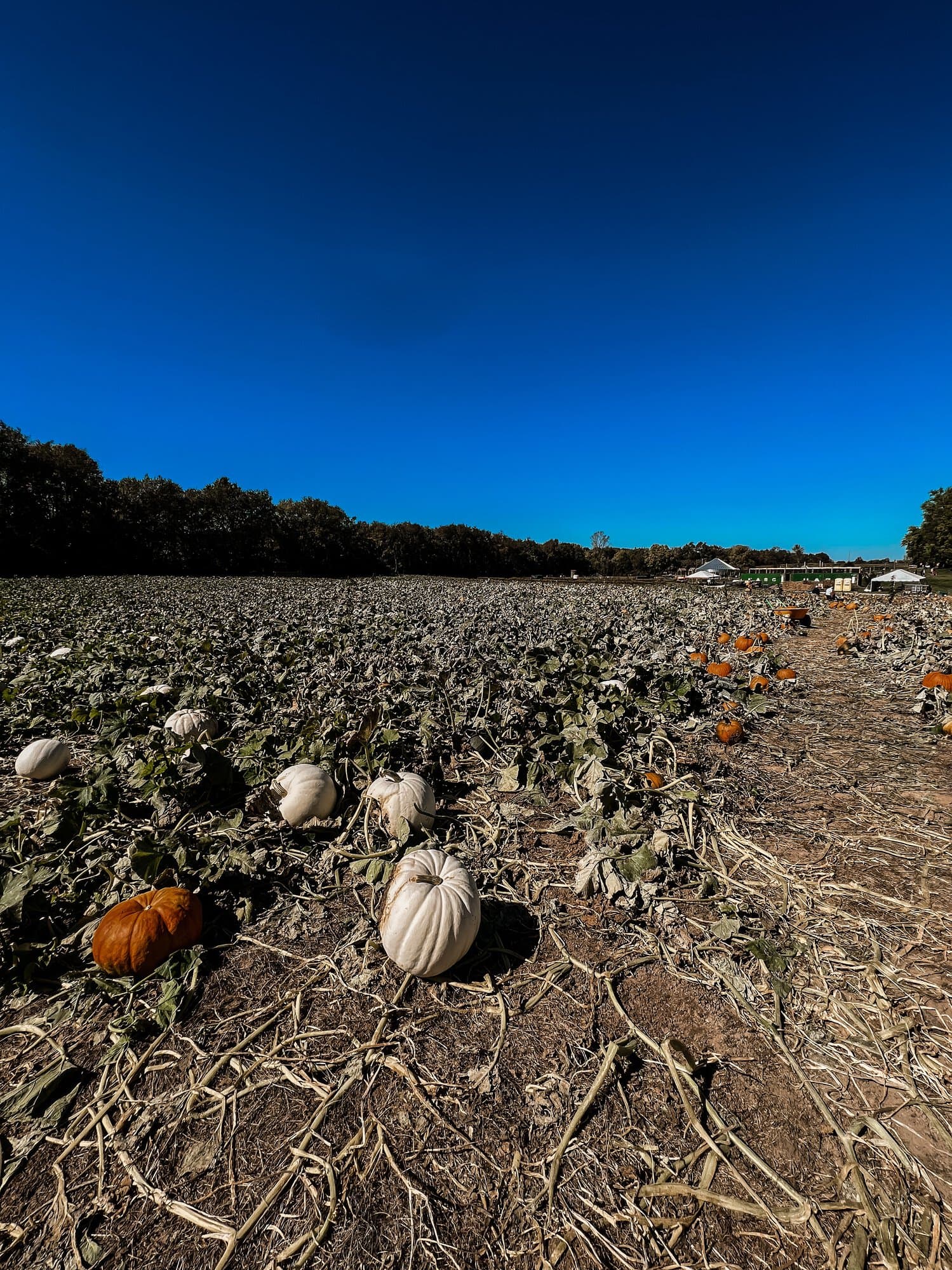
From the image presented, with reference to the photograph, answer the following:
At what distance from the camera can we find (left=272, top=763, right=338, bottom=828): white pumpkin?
2947 mm

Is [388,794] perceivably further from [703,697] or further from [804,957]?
[703,697]

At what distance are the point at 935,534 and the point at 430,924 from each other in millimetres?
68260

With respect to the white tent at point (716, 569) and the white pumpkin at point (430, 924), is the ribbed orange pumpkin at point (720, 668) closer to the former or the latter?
the white pumpkin at point (430, 924)

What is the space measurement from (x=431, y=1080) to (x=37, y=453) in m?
56.0

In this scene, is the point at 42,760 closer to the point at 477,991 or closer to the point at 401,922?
the point at 401,922

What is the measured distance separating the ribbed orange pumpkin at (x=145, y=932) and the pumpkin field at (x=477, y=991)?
0.01 metres

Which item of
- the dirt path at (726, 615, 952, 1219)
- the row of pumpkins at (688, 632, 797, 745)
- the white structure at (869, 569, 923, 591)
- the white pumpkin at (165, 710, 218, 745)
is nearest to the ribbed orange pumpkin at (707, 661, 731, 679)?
the row of pumpkins at (688, 632, 797, 745)

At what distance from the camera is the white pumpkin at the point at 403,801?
289 centimetres

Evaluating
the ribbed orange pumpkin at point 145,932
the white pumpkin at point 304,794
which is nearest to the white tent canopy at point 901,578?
the white pumpkin at point 304,794

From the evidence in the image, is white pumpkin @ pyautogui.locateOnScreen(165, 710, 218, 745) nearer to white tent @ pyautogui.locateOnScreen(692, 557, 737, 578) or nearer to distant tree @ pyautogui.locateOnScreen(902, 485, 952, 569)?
white tent @ pyautogui.locateOnScreen(692, 557, 737, 578)

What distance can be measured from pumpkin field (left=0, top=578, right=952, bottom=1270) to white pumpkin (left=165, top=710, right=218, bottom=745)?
0.09 feet

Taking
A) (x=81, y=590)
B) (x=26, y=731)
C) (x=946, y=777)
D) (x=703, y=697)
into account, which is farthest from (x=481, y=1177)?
(x=81, y=590)

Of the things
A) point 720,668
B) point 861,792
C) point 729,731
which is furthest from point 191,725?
point 720,668

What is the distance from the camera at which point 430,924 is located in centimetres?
205
